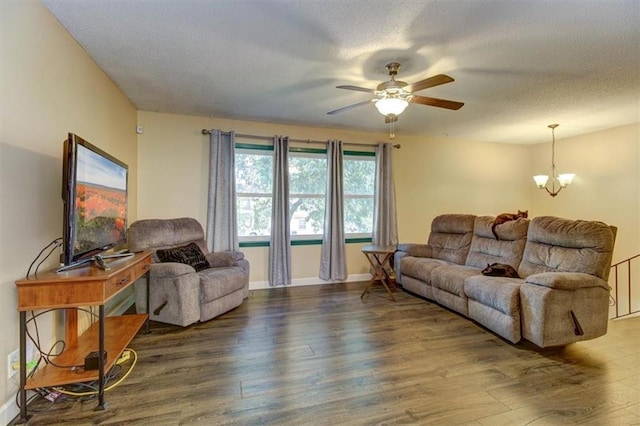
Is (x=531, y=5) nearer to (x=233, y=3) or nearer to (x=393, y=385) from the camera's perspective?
(x=233, y=3)

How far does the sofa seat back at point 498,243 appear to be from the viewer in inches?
133

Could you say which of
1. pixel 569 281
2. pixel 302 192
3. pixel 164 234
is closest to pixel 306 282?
pixel 302 192

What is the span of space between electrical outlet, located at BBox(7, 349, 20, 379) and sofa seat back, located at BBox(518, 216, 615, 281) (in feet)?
13.4

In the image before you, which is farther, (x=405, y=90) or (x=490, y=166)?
(x=490, y=166)

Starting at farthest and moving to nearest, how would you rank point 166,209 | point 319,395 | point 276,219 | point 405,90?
point 276,219 < point 166,209 < point 405,90 < point 319,395

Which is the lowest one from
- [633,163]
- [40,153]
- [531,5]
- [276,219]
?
[276,219]

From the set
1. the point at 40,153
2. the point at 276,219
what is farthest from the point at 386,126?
the point at 40,153

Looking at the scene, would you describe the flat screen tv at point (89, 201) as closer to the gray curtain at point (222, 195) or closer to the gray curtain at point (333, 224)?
the gray curtain at point (222, 195)

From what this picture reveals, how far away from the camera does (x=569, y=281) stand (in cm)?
244

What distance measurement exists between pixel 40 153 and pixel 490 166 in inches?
257

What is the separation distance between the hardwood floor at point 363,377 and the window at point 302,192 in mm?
1666

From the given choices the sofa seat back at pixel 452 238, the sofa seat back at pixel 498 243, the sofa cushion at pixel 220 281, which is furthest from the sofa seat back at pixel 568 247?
the sofa cushion at pixel 220 281

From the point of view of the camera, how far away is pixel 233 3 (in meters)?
1.92

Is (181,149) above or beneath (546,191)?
above
